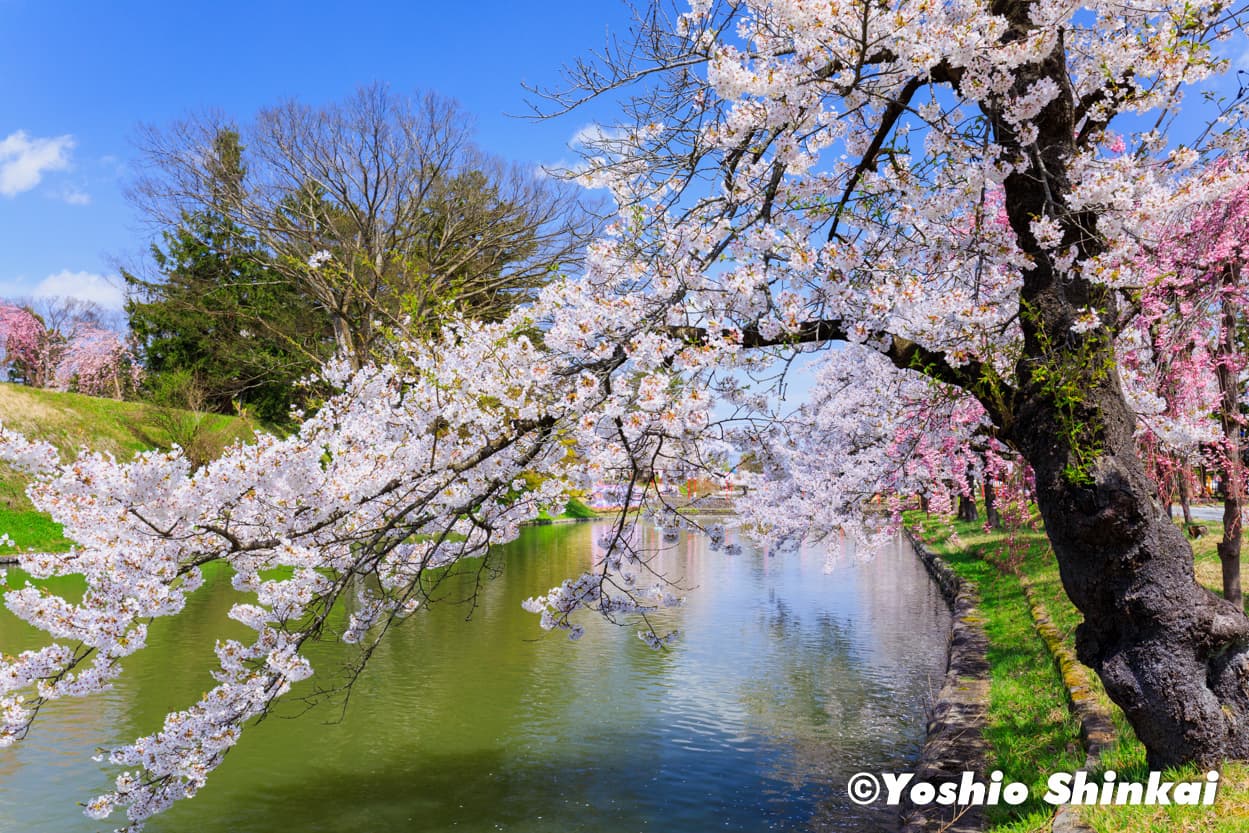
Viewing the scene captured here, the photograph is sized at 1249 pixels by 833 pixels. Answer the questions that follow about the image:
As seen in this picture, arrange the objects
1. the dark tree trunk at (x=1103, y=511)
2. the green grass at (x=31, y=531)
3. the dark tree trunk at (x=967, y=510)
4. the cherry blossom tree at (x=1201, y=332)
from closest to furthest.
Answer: the dark tree trunk at (x=1103, y=511)
the cherry blossom tree at (x=1201, y=332)
the green grass at (x=31, y=531)
the dark tree trunk at (x=967, y=510)

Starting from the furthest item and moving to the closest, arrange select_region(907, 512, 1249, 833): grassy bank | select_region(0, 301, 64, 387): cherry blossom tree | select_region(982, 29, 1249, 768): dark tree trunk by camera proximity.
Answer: select_region(0, 301, 64, 387): cherry blossom tree, select_region(982, 29, 1249, 768): dark tree trunk, select_region(907, 512, 1249, 833): grassy bank

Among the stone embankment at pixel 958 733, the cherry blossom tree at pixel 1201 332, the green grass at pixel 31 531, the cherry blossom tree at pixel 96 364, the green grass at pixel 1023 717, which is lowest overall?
the stone embankment at pixel 958 733

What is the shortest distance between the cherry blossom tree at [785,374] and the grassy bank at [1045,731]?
20.9 inches

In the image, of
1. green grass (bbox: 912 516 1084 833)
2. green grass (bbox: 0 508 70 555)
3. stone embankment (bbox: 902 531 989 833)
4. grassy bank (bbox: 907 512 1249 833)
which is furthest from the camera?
green grass (bbox: 0 508 70 555)

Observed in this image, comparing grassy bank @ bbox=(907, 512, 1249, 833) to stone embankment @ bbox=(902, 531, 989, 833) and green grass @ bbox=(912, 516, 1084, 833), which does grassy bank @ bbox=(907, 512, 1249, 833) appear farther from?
stone embankment @ bbox=(902, 531, 989, 833)

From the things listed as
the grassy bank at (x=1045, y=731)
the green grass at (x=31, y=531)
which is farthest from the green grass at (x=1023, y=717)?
the green grass at (x=31, y=531)

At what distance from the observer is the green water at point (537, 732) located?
21.9ft

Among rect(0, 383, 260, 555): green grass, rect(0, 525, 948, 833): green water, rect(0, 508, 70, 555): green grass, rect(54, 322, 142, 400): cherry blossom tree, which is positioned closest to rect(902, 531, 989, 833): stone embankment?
rect(0, 525, 948, 833): green water

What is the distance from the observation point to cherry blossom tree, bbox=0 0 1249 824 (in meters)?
4.38

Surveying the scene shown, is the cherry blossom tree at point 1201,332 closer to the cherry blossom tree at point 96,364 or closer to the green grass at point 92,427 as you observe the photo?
the green grass at point 92,427

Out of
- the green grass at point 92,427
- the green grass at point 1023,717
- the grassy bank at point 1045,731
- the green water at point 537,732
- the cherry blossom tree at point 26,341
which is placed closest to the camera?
the grassy bank at point 1045,731

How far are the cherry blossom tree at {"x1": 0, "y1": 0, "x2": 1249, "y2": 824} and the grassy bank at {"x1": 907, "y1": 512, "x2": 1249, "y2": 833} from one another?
53 centimetres

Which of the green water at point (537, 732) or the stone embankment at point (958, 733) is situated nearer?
the stone embankment at point (958, 733)

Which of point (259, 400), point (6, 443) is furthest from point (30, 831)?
point (259, 400)
